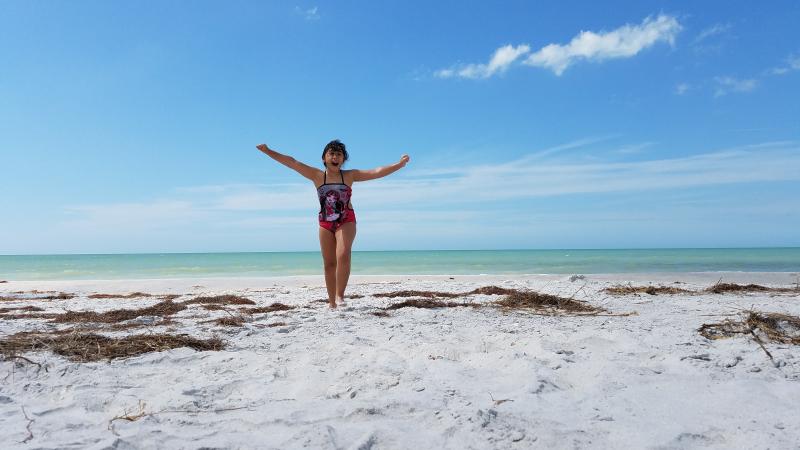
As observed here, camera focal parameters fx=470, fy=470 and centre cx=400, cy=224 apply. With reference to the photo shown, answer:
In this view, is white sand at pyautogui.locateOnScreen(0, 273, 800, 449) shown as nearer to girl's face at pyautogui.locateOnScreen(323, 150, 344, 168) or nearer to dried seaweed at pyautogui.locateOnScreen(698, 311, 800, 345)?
dried seaweed at pyautogui.locateOnScreen(698, 311, 800, 345)

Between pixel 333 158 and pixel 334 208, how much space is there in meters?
0.61

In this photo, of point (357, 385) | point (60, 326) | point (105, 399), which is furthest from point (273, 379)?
point (60, 326)

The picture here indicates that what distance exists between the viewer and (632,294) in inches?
252

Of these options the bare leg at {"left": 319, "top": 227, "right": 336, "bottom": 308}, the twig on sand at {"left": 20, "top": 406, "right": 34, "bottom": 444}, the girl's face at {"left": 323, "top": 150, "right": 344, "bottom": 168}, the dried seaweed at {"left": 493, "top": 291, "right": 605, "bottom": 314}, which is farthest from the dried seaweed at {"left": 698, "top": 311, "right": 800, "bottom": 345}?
the girl's face at {"left": 323, "top": 150, "right": 344, "bottom": 168}

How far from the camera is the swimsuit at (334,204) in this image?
18.6ft

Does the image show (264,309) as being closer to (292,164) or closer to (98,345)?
(292,164)

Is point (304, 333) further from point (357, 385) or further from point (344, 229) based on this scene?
point (344, 229)

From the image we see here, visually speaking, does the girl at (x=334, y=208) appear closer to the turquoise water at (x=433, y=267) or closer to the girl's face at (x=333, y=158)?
the girl's face at (x=333, y=158)

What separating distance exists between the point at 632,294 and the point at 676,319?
2496 millimetres

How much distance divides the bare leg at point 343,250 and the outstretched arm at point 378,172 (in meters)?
0.62

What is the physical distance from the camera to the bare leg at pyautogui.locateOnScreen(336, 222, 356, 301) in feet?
18.4

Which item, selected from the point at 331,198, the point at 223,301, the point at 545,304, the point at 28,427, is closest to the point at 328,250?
the point at 331,198

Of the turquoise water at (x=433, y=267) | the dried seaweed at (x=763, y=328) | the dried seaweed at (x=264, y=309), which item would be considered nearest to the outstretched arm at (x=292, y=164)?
the dried seaweed at (x=264, y=309)

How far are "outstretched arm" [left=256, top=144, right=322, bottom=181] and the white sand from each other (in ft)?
8.37
